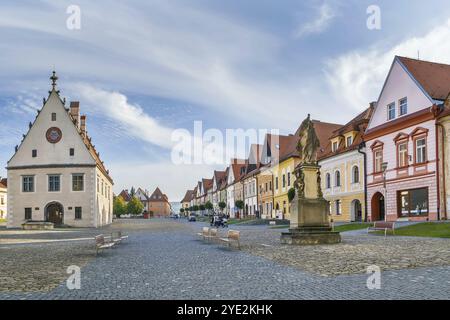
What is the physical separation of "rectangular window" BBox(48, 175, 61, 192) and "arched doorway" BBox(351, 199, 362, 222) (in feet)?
95.2

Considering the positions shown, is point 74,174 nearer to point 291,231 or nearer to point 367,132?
point 367,132

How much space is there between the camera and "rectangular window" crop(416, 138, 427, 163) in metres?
29.7

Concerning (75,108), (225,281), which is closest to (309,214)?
(225,281)

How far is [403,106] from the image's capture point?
32.4 meters

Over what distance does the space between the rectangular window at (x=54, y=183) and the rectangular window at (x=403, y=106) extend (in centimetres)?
3298

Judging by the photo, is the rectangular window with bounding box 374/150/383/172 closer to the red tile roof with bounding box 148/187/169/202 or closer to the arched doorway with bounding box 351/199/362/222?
the arched doorway with bounding box 351/199/362/222

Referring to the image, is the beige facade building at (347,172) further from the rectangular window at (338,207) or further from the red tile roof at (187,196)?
the red tile roof at (187,196)

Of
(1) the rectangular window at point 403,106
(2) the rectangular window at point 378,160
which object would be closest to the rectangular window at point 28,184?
(2) the rectangular window at point 378,160

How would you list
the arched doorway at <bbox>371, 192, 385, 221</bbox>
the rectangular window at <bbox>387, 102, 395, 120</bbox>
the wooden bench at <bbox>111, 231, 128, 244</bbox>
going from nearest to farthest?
the wooden bench at <bbox>111, 231, 128, 244</bbox> < the rectangular window at <bbox>387, 102, 395, 120</bbox> < the arched doorway at <bbox>371, 192, 385, 221</bbox>

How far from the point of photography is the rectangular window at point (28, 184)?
151 ft

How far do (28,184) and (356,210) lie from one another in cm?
3261

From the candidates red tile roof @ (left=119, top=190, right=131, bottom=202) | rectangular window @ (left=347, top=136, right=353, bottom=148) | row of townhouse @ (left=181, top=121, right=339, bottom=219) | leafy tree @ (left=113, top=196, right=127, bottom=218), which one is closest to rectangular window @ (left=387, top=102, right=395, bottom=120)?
rectangular window @ (left=347, top=136, right=353, bottom=148)

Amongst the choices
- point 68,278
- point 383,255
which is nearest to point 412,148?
point 383,255
